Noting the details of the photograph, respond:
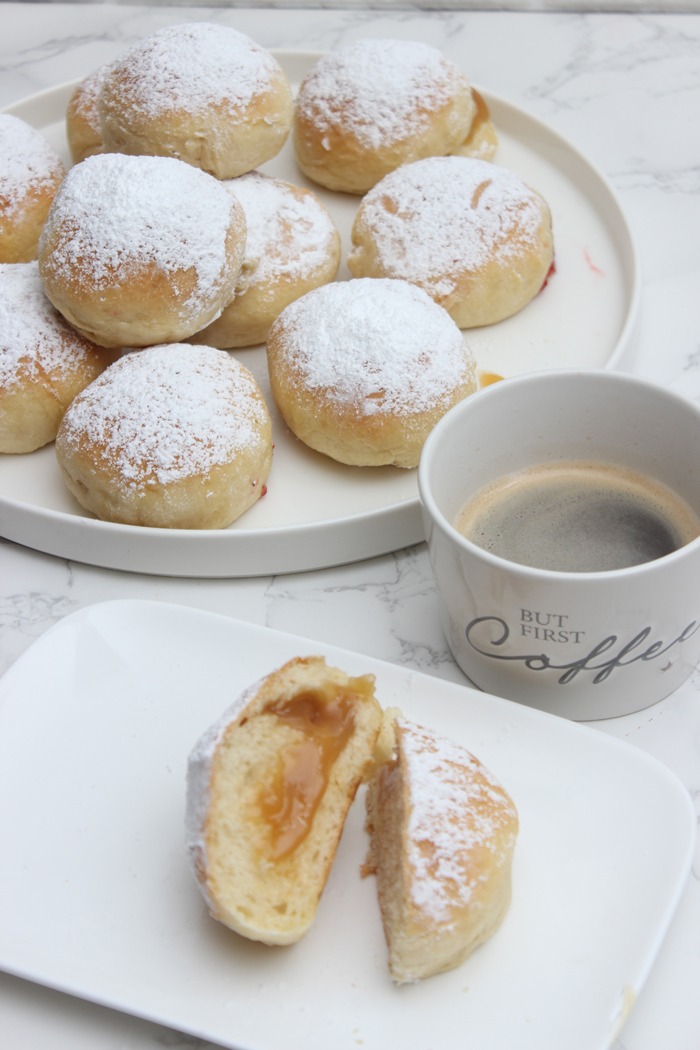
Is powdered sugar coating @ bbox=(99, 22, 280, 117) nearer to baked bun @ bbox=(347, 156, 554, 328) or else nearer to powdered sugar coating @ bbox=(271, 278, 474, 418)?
baked bun @ bbox=(347, 156, 554, 328)

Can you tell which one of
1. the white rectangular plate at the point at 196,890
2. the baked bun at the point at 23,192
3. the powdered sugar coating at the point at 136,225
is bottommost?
the white rectangular plate at the point at 196,890

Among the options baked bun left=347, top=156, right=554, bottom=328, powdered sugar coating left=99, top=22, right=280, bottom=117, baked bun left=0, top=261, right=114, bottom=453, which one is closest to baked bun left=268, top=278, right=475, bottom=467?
baked bun left=347, top=156, right=554, bottom=328

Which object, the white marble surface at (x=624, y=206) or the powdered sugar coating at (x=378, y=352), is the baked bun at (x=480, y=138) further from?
the powdered sugar coating at (x=378, y=352)

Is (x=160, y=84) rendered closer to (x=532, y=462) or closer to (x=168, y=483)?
(x=168, y=483)

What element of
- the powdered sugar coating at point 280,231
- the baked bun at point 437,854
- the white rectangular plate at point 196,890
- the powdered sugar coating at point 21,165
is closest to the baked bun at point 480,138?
the powdered sugar coating at point 280,231

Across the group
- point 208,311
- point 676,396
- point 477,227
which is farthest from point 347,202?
point 676,396

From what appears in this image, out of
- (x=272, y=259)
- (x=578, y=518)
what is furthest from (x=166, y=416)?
(x=578, y=518)
